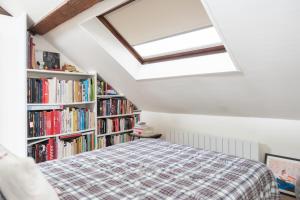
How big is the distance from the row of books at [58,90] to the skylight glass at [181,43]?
2.90 feet

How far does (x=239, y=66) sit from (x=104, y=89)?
78.0 inches

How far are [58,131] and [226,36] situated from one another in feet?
7.03

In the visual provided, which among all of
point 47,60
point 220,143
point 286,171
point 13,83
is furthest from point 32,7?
point 286,171

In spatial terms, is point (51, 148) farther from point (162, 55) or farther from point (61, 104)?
point (162, 55)

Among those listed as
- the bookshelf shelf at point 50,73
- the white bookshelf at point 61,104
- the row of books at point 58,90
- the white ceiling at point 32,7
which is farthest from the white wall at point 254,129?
the white ceiling at point 32,7

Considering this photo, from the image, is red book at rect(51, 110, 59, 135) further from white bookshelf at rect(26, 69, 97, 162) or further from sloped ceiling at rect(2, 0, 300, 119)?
sloped ceiling at rect(2, 0, 300, 119)

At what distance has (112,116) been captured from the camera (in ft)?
10.6

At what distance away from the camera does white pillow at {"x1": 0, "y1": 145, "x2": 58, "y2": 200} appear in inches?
32.9

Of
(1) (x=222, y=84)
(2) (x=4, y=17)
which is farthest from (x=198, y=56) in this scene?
(2) (x=4, y=17)

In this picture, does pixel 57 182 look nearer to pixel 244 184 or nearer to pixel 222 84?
pixel 244 184

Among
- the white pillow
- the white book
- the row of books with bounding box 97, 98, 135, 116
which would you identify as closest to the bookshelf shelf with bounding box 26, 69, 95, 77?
the white book

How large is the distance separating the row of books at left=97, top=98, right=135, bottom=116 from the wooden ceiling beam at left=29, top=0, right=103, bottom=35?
1119 millimetres

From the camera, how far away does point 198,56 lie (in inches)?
84.4

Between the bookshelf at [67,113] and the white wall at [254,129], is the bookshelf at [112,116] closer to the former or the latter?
the bookshelf at [67,113]
